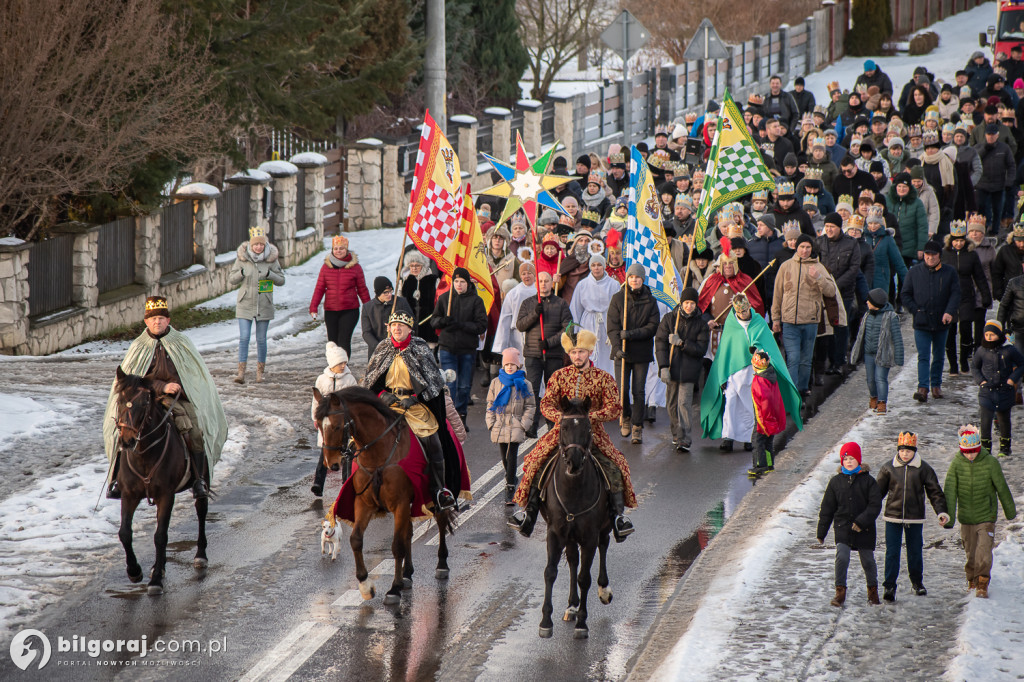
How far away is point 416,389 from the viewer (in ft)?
34.8

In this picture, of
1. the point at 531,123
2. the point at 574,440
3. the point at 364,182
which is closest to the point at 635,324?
the point at 574,440

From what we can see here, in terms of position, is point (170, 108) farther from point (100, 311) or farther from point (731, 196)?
point (731, 196)

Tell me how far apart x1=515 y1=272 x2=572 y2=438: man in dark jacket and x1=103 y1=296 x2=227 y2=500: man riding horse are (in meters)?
4.39

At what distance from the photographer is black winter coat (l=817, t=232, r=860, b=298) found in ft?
55.7

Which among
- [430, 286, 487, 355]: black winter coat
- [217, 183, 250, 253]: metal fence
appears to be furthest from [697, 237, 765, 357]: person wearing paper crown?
[217, 183, 250, 253]: metal fence

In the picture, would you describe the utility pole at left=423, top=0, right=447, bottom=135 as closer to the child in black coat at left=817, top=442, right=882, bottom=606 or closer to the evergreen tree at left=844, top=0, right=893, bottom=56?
the child in black coat at left=817, top=442, right=882, bottom=606

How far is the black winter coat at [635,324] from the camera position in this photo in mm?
14906

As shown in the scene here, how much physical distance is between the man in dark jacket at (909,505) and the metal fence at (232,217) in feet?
52.3

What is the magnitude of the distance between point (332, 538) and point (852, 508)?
4066 mm

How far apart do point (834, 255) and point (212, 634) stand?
33.5 ft

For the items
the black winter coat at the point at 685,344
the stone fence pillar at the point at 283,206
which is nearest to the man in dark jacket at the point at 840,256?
the black winter coat at the point at 685,344

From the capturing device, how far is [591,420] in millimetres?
9969

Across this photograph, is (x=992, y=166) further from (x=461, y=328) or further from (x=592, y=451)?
(x=592, y=451)
